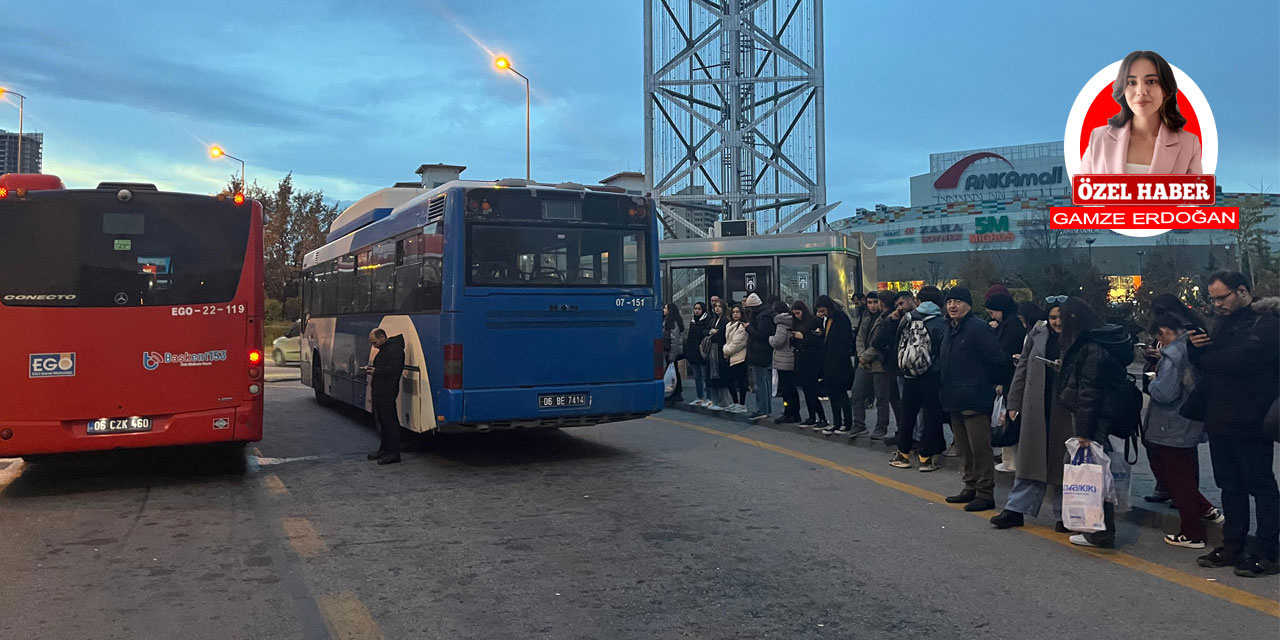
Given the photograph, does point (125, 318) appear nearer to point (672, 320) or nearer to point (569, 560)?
point (569, 560)

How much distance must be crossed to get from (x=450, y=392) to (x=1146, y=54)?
7.60 m

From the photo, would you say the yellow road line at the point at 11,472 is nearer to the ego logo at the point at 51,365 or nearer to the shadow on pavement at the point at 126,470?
the shadow on pavement at the point at 126,470

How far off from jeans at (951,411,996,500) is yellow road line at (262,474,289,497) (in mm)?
5776

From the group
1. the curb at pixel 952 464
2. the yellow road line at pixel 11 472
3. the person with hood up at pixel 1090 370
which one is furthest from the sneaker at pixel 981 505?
the yellow road line at pixel 11 472

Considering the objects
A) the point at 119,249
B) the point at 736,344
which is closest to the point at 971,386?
the point at 736,344

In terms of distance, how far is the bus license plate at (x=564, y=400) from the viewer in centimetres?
988

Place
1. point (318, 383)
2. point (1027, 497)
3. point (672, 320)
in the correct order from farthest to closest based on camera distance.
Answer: point (672, 320) → point (318, 383) → point (1027, 497)

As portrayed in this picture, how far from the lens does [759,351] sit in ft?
42.0

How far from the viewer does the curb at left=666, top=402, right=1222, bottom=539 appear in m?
6.70

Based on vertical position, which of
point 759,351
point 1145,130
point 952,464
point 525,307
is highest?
point 1145,130

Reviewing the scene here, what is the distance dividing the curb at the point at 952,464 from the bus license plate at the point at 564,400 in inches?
122

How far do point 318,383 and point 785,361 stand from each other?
321 inches

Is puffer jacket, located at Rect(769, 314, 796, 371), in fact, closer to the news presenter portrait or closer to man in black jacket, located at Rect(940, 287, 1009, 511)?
the news presenter portrait

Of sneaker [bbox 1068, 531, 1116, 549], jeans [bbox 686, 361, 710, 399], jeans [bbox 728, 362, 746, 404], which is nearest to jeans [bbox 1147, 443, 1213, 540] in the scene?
sneaker [bbox 1068, 531, 1116, 549]
